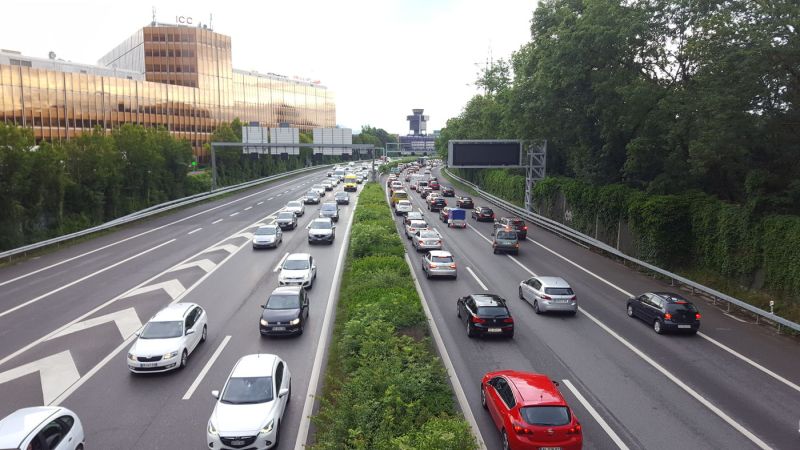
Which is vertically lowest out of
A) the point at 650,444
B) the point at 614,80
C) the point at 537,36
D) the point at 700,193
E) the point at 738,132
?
the point at 650,444

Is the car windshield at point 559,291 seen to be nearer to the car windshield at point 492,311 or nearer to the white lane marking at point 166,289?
the car windshield at point 492,311

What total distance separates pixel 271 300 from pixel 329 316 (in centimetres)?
260

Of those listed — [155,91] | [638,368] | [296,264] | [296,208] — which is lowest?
[638,368]

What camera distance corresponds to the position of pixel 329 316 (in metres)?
21.2

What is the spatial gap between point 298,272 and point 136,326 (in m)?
7.38

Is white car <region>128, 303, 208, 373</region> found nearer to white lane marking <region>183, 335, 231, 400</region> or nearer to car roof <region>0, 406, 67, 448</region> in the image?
white lane marking <region>183, 335, 231, 400</region>

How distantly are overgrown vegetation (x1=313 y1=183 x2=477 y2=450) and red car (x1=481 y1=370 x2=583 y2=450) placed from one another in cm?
122

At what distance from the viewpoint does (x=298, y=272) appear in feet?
82.6

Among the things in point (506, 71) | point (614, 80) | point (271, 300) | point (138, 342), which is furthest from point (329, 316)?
point (506, 71)

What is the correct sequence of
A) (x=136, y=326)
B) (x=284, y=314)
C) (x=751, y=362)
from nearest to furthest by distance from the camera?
1. (x=751, y=362)
2. (x=284, y=314)
3. (x=136, y=326)

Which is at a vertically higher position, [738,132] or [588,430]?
[738,132]

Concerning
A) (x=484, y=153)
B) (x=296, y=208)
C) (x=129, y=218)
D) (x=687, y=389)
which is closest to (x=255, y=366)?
(x=687, y=389)

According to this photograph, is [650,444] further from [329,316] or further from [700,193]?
[700,193]

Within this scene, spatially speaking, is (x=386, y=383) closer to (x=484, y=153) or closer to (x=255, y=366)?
(x=255, y=366)
